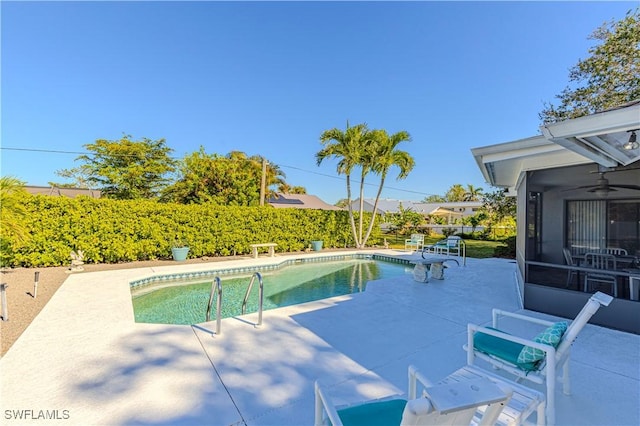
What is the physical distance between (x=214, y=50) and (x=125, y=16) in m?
3.28

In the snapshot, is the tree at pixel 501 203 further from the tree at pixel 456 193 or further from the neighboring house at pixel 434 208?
the tree at pixel 456 193

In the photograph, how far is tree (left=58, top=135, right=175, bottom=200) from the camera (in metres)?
19.6

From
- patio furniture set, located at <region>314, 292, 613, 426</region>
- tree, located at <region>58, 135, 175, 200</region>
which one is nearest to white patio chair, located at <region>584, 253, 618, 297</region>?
patio furniture set, located at <region>314, 292, 613, 426</region>

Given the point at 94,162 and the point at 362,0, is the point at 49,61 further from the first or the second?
the point at 362,0

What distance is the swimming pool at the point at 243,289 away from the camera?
6.66m

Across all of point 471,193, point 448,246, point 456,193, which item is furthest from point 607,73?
point 456,193

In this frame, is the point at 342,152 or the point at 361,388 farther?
the point at 342,152

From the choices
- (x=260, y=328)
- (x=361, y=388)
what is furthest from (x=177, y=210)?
(x=361, y=388)

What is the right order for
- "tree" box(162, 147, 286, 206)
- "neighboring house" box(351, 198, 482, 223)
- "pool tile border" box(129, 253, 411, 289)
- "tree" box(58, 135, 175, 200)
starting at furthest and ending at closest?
1. "neighboring house" box(351, 198, 482, 223)
2. "tree" box(58, 135, 175, 200)
3. "tree" box(162, 147, 286, 206)
4. "pool tile border" box(129, 253, 411, 289)

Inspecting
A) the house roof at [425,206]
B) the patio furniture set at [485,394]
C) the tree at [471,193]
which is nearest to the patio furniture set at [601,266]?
the patio furniture set at [485,394]

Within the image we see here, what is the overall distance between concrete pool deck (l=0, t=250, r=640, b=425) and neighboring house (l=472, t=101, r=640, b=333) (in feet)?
1.77

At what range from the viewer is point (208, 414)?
2.59 meters

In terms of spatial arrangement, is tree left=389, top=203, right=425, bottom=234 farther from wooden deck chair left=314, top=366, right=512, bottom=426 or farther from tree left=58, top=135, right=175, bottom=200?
wooden deck chair left=314, top=366, right=512, bottom=426

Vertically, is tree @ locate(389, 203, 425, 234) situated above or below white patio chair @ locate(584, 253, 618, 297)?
above
